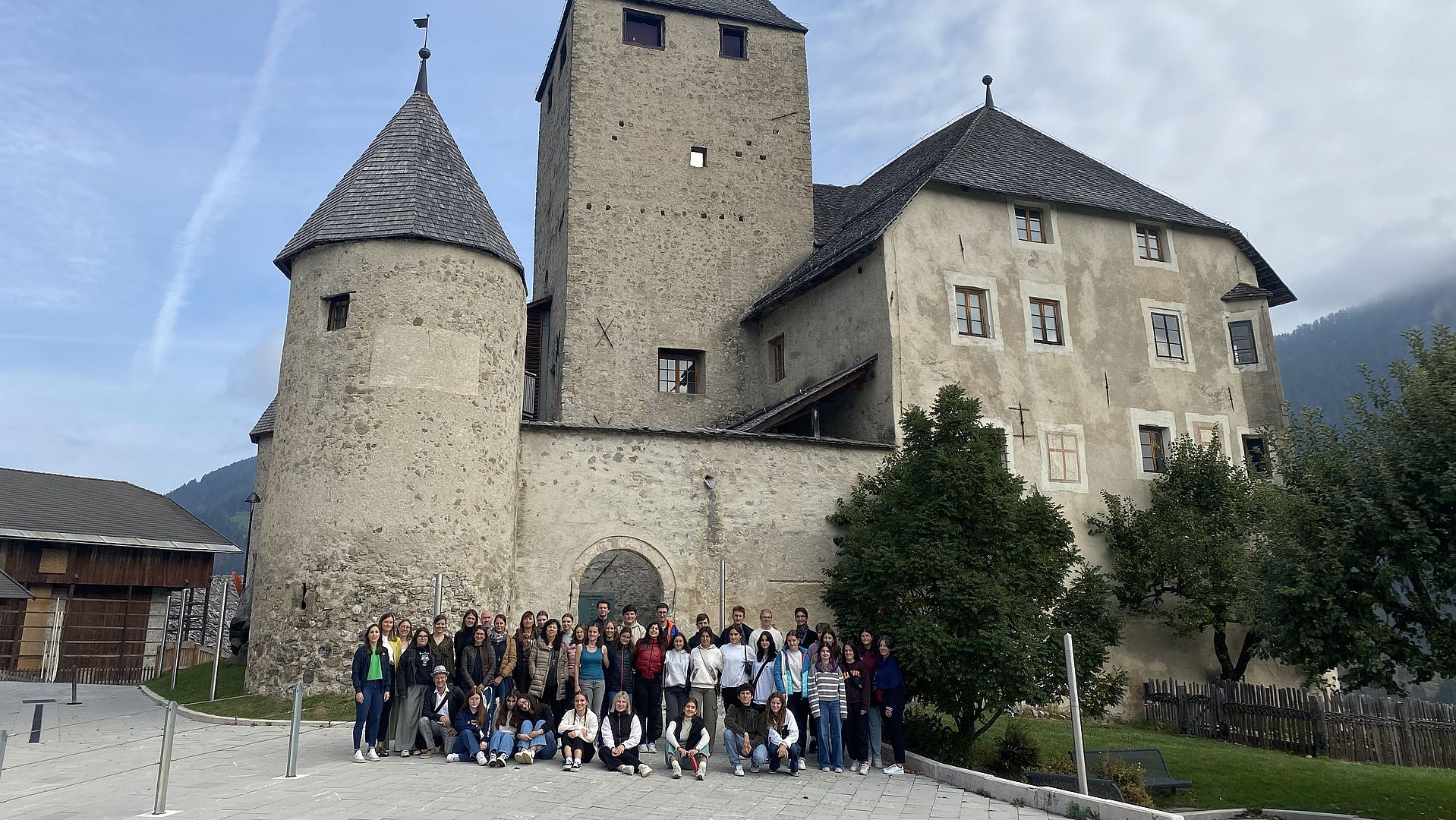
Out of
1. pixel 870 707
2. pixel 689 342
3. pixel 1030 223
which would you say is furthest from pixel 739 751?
pixel 1030 223

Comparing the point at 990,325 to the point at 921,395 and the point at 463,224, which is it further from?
the point at 463,224

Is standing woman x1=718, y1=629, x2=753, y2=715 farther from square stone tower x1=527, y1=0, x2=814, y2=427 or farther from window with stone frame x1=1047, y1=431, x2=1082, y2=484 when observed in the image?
square stone tower x1=527, y1=0, x2=814, y2=427

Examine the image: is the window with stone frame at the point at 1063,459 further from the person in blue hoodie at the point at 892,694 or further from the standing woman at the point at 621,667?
the standing woman at the point at 621,667

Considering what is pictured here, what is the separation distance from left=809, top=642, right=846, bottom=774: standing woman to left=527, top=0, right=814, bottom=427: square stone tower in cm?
1406

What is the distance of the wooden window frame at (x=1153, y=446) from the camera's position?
74.0 feet

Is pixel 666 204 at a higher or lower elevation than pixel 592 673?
higher

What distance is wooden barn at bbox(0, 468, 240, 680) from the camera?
88.6 ft

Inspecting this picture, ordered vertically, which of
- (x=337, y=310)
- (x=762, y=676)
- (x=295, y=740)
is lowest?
(x=295, y=740)

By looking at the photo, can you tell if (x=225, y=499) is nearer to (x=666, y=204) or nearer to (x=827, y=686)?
(x=666, y=204)

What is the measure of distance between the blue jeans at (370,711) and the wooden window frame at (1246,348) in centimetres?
2144

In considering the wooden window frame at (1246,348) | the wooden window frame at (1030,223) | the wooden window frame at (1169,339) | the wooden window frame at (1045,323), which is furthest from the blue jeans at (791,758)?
the wooden window frame at (1246,348)

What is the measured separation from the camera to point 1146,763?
12.9 m

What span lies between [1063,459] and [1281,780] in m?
8.85

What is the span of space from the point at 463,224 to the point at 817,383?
906cm
